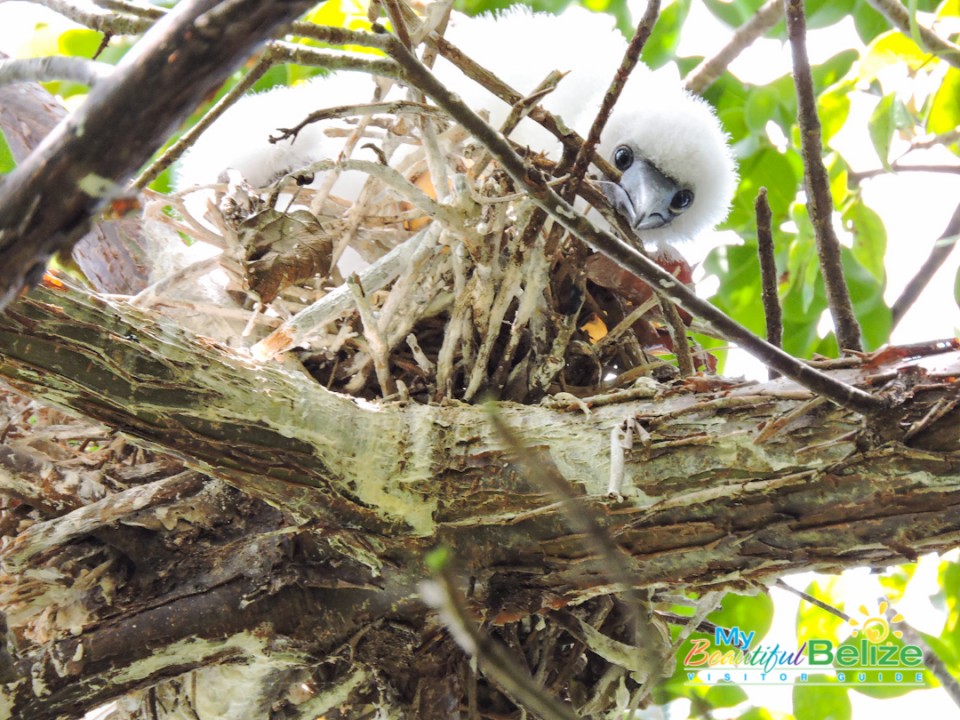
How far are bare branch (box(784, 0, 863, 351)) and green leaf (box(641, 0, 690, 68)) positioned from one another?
1105 millimetres

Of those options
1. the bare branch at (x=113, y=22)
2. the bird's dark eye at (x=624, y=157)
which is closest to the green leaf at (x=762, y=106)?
the bird's dark eye at (x=624, y=157)

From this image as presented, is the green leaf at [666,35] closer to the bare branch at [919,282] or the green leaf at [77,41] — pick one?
the bare branch at [919,282]

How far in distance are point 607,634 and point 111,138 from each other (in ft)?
4.02

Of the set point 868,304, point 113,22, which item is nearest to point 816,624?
point 868,304

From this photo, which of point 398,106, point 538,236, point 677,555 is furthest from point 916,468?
point 398,106

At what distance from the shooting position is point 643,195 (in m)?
1.97

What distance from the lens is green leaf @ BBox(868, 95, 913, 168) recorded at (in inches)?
61.9

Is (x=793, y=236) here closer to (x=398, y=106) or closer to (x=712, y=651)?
(x=712, y=651)

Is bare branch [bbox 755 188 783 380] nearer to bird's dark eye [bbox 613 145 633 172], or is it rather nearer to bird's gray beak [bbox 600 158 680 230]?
bird's gray beak [bbox 600 158 680 230]

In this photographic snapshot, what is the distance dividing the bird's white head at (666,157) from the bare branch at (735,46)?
0.18m

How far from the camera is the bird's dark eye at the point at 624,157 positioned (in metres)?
2.06

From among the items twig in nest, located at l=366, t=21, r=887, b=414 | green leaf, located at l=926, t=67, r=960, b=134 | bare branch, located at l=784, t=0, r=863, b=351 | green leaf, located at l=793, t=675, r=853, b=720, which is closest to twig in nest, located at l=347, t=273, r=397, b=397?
twig in nest, located at l=366, t=21, r=887, b=414

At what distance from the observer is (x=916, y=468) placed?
1042 mm

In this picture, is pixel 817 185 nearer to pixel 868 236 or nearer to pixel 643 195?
pixel 868 236
